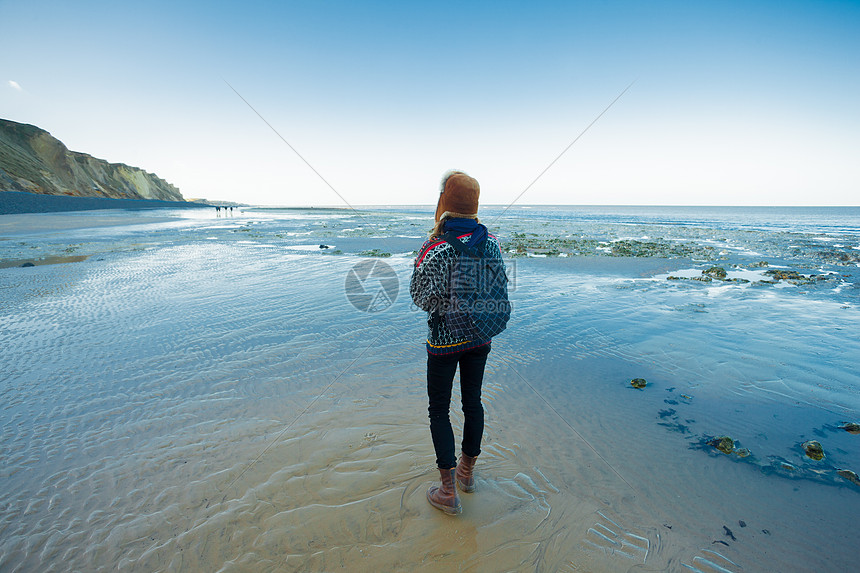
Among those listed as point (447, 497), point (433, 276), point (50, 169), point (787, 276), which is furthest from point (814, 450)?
point (50, 169)

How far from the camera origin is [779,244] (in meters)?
23.8

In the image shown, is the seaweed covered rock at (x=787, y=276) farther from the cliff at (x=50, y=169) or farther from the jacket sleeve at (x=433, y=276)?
the cliff at (x=50, y=169)

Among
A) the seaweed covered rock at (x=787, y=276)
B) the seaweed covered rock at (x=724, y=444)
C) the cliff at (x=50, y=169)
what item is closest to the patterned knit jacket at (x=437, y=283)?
the seaweed covered rock at (x=724, y=444)

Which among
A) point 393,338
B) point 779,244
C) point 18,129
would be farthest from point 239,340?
point 18,129

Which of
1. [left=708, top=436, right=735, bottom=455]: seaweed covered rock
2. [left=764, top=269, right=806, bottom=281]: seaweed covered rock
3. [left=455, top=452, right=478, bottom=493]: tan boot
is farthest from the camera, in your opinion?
[left=764, top=269, right=806, bottom=281]: seaweed covered rock

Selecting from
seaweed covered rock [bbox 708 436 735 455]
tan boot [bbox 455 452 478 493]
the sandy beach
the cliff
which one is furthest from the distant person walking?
the cliff

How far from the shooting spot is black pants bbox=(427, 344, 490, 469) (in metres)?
2.96

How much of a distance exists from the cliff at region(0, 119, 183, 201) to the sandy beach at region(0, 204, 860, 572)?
68.8m

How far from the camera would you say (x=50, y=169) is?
66938mm

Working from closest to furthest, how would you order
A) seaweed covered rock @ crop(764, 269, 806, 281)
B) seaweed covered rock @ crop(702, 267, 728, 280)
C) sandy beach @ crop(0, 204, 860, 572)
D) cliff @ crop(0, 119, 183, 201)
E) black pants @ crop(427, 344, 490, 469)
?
sandy beach @ crop(0, 204, 860, 572)
black pants @ crop(427, 344, 490, 469)
seaweed covered rock @ crop(764, 269, 806, 281)
seaweed covered rock @ crop(702, 267, 728, 280)
cliff @ crop(0, 119, 183, 201)

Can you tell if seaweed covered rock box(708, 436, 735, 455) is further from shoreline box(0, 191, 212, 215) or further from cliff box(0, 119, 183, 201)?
cliff box(0, 119, 183, 201)

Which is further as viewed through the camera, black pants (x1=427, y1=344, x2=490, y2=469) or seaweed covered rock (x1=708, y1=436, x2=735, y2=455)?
seaweed covered rock (x1=708, y1=436, x2=735, y2=455)

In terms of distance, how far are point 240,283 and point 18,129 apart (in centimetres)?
9857

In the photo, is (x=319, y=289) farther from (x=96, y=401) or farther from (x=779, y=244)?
(x=779, y=244)
